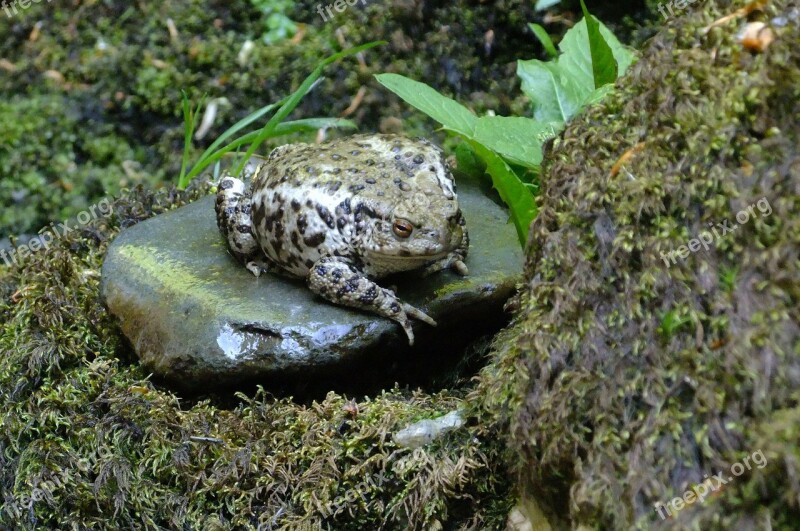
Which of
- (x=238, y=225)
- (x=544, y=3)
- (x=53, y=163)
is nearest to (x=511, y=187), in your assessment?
(x=238, y=225)

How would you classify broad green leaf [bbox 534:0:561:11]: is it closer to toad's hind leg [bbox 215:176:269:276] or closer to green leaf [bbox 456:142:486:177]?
green leaf [bbox 456:142:486:177]

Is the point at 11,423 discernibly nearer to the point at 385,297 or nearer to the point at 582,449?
the point at 385,297

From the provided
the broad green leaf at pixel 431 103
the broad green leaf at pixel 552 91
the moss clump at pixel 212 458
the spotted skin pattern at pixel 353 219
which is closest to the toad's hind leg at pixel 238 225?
the spotted skin pattern at pixel 353 219

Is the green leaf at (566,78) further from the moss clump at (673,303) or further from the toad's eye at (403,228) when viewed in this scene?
the moss clump at (673,303)

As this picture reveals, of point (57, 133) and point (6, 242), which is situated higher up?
point (57, 133)

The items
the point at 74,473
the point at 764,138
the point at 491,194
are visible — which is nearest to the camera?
the point at 764,138

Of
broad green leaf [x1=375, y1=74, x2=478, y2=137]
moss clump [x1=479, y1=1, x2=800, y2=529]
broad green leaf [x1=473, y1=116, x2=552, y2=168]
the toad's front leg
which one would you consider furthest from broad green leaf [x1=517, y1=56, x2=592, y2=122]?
moss clump [x1=479, y1=1, x2=800, y2=529]

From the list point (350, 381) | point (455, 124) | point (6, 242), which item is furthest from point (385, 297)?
point (6, 242)
